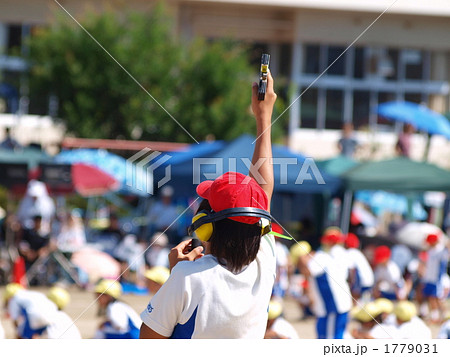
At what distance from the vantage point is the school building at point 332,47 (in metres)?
18.3

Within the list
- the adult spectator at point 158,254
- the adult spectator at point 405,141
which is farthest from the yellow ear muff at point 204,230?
the adult spectator at point 405,141

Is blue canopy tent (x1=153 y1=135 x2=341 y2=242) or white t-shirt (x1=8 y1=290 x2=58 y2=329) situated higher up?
blue canopy tent (x1=153 y1=135 x2=341 y2=242)

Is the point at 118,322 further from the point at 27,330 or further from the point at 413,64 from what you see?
the point at 413,64

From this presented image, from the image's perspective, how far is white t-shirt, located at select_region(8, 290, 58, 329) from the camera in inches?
203

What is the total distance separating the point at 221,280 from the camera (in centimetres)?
198

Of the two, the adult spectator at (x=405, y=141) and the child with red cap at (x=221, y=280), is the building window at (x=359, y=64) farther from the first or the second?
the child with red cap at (x=221, y=280)

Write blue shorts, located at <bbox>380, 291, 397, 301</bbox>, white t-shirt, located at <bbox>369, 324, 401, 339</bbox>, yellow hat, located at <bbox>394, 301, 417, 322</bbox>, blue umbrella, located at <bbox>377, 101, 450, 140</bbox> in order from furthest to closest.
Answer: blue umbrella, located at <bbox>377, 101, 450, 140</bbox> < blue shorts, located at <bbox>380, 291, 397, 301</bbox> < yellow hat, located at <bbox>394, 301, 417, 322</bbox> < white t-shirt, located at <bbox>369, 324, 401, 339</bbox>

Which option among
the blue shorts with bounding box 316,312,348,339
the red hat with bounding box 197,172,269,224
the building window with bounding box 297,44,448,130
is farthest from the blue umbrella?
the red hat with bounding box 197,172,269,224

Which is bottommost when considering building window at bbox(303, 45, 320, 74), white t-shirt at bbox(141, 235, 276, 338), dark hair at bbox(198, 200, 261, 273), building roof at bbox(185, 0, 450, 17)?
white t-shirt at bbox(141, 235, 276, 338)

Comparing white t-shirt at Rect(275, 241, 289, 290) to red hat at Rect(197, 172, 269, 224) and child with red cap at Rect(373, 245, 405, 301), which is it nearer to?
child with red cap at Rect(373, 245, 405, 301)

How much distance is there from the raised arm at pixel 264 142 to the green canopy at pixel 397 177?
7779mm

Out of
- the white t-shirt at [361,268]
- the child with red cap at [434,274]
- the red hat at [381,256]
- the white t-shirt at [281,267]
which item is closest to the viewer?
the white t-shirt at [361,268]

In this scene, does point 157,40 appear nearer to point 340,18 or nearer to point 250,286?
point 340,18

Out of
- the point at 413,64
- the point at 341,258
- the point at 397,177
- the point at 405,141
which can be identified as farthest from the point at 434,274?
the point at 413,64
